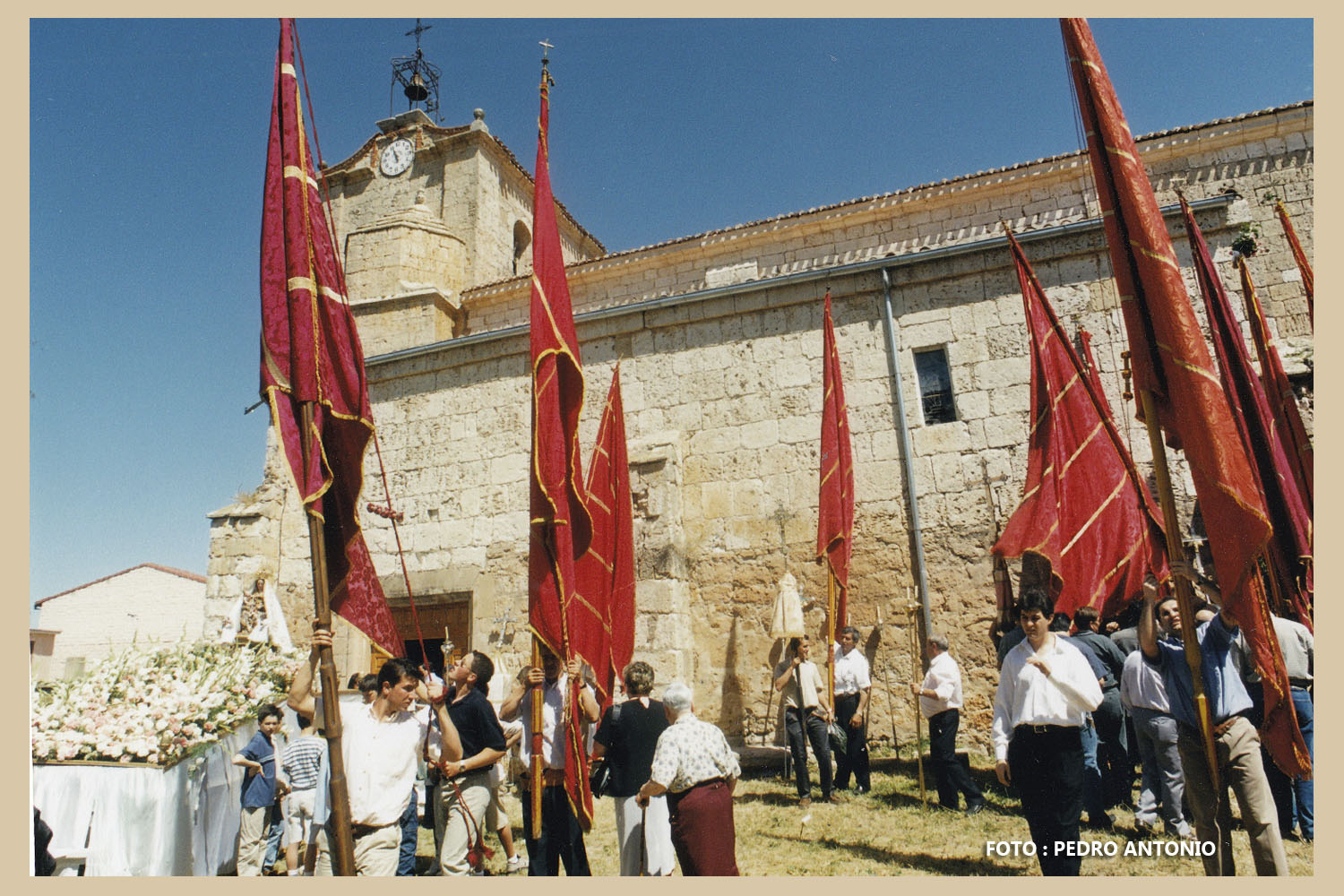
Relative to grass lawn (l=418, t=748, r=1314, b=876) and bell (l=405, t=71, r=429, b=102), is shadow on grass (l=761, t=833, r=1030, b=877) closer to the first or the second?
grass lawn (l=418, t=748, r=1314, b=876)

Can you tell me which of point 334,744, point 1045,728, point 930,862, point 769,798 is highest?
point 334,744

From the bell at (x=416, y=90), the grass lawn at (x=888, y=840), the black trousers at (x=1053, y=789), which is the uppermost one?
the bell at (x=416, y=90)

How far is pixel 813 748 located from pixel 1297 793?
122 inches

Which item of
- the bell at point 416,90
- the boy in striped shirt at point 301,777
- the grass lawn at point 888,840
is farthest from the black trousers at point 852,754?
the bell at point 416,90

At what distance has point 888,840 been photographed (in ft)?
16.8

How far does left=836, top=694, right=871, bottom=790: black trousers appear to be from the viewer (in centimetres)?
655

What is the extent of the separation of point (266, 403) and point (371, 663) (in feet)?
24.0

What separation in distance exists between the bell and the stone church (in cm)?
1873

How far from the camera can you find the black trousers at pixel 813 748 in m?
6.29

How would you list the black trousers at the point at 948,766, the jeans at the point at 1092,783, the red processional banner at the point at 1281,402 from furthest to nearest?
the red processional banner at the point at 1281,402 → the black trousers at the point at 948,766 → the jeans at the point at 1092,783

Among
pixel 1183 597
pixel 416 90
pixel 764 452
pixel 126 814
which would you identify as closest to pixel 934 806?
pixel 1183 597

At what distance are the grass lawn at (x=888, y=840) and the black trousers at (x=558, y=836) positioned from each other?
59cm

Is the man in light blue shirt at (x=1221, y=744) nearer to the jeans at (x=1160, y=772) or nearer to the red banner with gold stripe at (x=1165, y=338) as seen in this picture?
the red banner with gold stripe at (x=1165, y=338)

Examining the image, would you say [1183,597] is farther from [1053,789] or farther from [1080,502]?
[1080,502]
